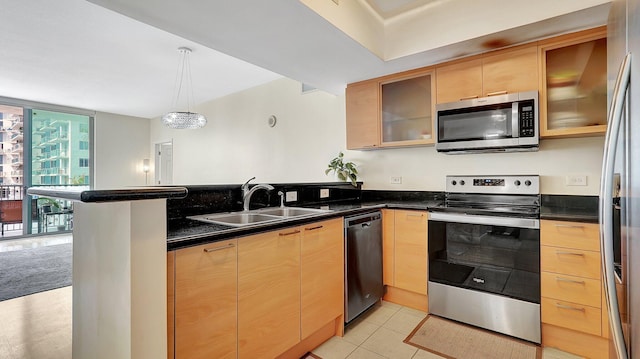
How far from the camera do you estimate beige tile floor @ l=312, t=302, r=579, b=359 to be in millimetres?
1904

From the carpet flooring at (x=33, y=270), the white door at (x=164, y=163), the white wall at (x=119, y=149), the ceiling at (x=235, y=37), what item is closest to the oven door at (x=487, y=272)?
the ceiling at (x=235, y=37)

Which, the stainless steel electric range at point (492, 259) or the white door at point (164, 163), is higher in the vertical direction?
the white door at point (164, 163)

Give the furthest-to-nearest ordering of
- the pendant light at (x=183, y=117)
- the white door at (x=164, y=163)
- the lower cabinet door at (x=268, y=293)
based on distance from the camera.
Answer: the white door at (x=164, y=163)
the pendant light at (x=183, y=117)
the lower cabinet door at (x=268, y=293)

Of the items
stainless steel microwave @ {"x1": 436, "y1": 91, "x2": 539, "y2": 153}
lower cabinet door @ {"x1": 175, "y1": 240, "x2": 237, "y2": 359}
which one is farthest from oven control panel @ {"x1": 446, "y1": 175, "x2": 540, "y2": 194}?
lower cabinet door @ {"x1": 175, "y1": 240, "x2": 237, "y2": 359}

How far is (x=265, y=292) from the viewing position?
1.56 meters

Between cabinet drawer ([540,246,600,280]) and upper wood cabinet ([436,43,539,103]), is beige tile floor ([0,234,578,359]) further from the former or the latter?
upper wood cabinet ([436,43,539,103])

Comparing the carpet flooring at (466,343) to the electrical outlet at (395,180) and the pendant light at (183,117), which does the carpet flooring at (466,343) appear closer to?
the electrical outlet at (395,180)

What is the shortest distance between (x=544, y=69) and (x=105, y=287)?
9.73 feet

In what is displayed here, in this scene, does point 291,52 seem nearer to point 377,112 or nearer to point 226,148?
point 377,112

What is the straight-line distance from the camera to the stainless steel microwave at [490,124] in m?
2.17

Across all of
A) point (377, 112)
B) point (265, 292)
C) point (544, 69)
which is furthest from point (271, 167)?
point (544, 69)

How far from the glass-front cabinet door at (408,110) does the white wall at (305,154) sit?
278mm

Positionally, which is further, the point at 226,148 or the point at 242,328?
the point at 226,148

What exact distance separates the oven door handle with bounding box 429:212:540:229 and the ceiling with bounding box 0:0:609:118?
133cm
